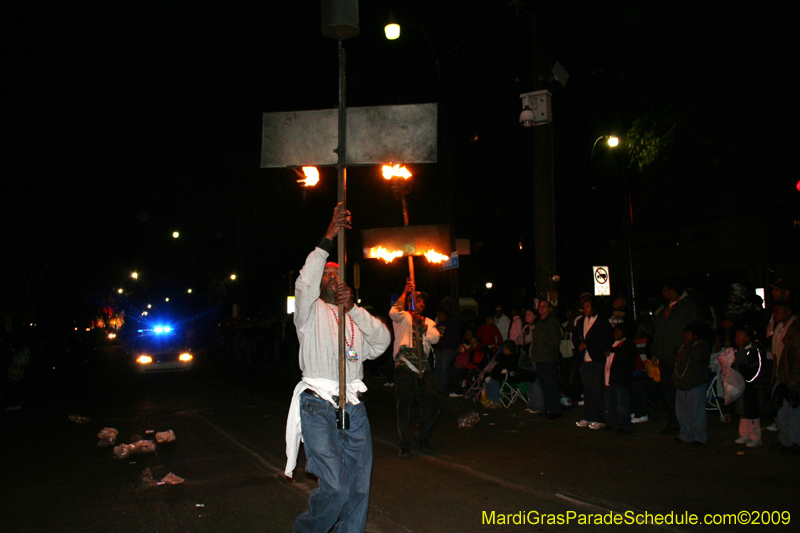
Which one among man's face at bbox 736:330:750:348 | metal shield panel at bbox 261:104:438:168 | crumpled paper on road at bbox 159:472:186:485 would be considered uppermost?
metal shield panel at bbox 261:104:438:168

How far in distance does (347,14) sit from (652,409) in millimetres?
8855

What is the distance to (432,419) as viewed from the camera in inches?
334

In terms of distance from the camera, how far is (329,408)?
4.26 m

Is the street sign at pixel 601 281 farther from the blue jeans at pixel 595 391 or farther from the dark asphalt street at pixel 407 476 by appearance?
the blue jeans at pixel 595 391

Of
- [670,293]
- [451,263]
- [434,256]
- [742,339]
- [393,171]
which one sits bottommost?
[742,339]

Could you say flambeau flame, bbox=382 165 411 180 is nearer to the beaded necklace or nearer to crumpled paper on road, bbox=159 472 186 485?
the beaded necklace

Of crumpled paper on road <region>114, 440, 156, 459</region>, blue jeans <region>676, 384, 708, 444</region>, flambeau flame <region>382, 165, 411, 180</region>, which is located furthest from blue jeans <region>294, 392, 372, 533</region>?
blue jeans <region>676, 384, 708, 444</region>

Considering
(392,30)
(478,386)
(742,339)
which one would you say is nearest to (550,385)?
(478,386)

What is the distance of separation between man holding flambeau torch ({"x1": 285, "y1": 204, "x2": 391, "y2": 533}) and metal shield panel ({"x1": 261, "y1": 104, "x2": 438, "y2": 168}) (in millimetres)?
497

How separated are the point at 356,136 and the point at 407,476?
410cm

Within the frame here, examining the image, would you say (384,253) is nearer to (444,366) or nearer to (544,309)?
(444,366)

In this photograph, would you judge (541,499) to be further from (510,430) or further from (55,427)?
(55,427)

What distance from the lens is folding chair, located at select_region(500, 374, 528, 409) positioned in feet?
40.2

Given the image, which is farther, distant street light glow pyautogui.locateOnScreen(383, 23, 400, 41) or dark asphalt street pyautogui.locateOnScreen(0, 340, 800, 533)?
distant street light glow pyautogui.locateOnScreen(383, 23, 400, 41)
